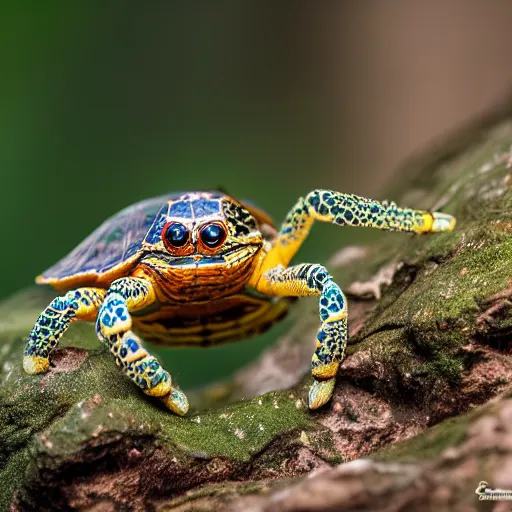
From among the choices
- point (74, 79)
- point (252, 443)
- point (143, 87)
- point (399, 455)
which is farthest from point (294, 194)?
point (399, 455)

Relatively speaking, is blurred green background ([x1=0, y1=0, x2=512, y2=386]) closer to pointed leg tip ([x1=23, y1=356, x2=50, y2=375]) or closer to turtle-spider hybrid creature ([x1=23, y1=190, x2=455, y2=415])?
turtle-spider hybrid creature ([x1=23, y1=190, x2=455, y2=415])

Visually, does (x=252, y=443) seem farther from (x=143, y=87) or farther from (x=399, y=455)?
(x=143, y=87)

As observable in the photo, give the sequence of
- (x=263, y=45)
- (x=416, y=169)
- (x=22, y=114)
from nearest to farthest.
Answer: (x=416, y=169), (x=22, y=114), (x=263, y=45)

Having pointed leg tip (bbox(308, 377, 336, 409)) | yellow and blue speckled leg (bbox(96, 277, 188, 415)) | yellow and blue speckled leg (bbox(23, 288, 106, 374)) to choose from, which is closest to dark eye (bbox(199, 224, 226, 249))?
yellow and blue speckled leg (bbox(96, 277, 188, 415))

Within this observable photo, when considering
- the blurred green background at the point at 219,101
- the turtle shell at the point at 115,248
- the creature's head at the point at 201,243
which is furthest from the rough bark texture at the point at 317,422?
the blurred green background at the point at 219,101

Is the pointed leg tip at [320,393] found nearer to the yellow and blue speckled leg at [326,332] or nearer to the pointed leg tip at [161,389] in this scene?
the yellow and blue speckled leg at [326,332]

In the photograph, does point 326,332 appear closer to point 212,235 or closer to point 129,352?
point 212,235
